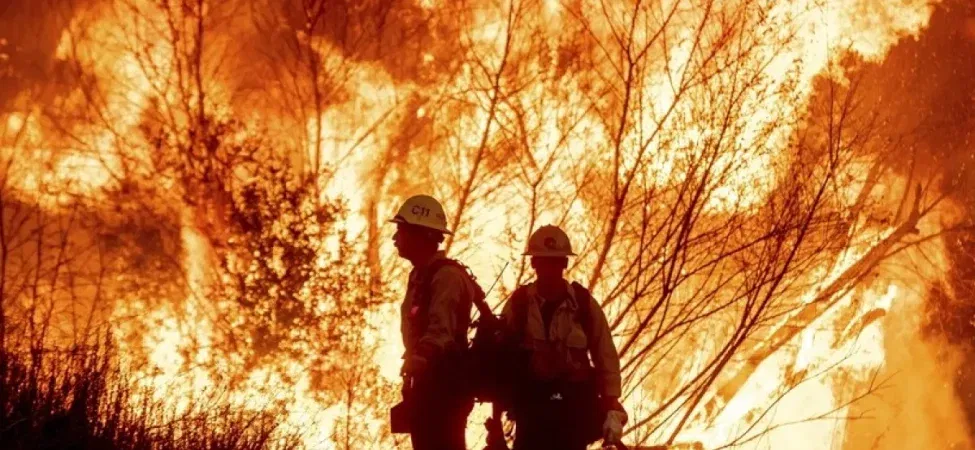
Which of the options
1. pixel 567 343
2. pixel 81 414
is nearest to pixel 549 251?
pixel 567 343

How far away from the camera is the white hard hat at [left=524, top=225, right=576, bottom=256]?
6566 mm

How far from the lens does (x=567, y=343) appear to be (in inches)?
257

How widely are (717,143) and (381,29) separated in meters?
5.39

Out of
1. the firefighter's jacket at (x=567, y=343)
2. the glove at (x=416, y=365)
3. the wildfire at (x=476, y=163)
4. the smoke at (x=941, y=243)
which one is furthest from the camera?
the smoke at (x=941, y=243)

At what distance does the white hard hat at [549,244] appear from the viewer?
6566mm

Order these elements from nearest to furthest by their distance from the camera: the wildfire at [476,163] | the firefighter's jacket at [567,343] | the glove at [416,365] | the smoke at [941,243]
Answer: the glove at [416,365] < the firefighter's jacket at [567,343] < the wildfire at [476,163] < the smoke at [941,243]

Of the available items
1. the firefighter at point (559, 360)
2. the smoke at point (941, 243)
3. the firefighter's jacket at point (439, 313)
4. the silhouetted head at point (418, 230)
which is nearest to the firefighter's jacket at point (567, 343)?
the firefighter at point (559, 360)

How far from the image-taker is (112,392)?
6961 mm

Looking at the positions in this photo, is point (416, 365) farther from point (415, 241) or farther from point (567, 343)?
point (567, 343)

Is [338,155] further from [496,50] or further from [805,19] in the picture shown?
[805,19]

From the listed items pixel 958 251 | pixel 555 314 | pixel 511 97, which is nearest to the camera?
pixel 555 314

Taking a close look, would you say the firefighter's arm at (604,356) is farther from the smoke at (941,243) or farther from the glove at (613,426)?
the smoke at (941,243)

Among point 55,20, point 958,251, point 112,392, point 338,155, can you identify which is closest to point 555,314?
point 112,392

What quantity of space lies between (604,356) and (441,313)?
2.90ft
